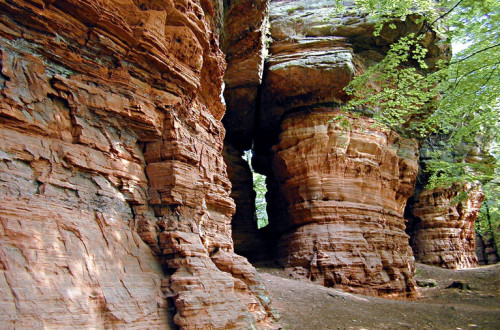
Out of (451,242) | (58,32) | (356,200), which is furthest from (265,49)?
(451,242)

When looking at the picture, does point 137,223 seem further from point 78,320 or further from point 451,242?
point 451,242

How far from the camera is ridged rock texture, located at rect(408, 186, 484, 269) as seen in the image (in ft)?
78.9

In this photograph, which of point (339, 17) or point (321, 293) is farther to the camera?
point (339, 17)

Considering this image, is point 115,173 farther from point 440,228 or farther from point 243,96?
point 440,228

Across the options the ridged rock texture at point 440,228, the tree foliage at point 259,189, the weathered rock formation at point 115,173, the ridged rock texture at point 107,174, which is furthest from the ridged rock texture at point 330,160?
the tree foliage at point 259,189

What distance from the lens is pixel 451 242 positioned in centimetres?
2434

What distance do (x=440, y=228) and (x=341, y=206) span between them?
1174 cm

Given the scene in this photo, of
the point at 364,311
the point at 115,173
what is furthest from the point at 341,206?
the point at 115,173

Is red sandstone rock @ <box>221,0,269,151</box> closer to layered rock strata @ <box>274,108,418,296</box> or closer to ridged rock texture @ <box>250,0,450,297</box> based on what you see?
ridged rock texture @ <box>250,0,450,297</box>

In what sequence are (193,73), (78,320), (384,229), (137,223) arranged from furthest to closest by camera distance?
(384,229) → (193,73) → (137,223) → (78,320)

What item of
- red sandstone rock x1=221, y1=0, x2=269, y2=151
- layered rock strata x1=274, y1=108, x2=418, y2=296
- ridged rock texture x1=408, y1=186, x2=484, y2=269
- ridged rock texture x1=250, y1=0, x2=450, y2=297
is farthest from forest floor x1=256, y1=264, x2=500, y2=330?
red sandstone rock x1=221, y1=0, x2=269, y2=151

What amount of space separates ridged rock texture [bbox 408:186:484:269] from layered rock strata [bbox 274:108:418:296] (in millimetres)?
6386

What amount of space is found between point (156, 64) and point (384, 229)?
47.4 ft

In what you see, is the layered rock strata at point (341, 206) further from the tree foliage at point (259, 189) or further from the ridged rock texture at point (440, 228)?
the tree foliage at point (259, 189)
